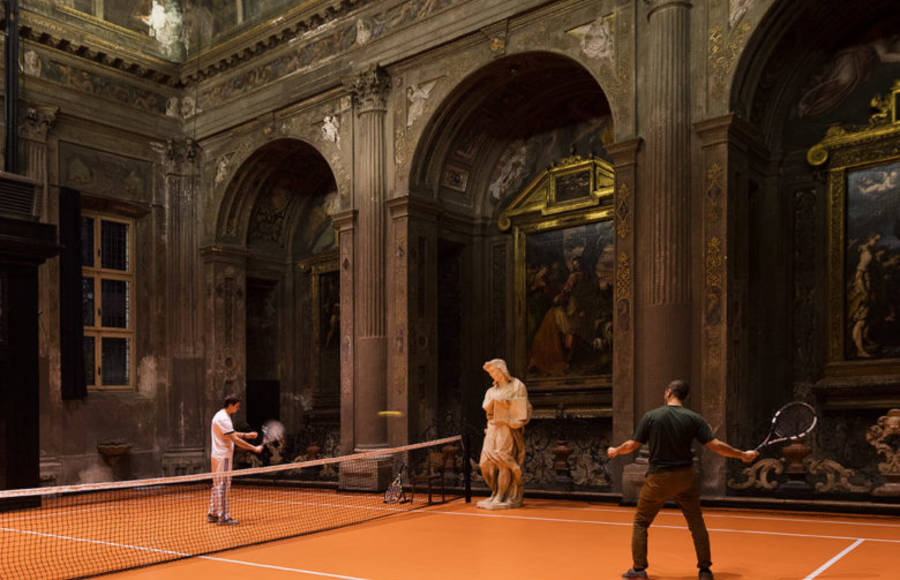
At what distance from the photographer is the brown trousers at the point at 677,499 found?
6.30m

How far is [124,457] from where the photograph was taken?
17.3 meters

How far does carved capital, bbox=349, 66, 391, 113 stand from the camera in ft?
49.2

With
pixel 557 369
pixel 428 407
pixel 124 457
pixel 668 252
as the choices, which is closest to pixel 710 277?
pixel 668 252

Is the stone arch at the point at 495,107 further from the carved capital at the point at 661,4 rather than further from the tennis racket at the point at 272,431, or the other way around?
the tennis racket at the point at 272,431

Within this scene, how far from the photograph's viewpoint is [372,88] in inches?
593

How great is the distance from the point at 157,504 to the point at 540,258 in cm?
816

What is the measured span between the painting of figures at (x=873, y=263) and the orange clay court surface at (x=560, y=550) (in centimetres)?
310

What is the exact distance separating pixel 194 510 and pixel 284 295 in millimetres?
8038

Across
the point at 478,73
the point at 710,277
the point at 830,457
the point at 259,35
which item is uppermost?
the point at 259,35

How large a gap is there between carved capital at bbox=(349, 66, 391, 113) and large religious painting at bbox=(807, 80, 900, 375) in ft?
24.5

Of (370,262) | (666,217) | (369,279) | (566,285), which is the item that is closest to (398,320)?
(369,279)

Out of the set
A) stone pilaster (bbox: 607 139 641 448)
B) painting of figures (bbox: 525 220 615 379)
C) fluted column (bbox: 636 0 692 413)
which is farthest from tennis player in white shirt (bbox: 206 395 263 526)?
painting of figures (bbox: 525 220 615 379)

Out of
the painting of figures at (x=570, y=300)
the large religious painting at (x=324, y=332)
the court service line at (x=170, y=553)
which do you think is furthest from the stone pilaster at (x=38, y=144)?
the painting of figures at (x=570, y=300)

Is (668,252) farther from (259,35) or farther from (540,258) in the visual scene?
(259,35)
